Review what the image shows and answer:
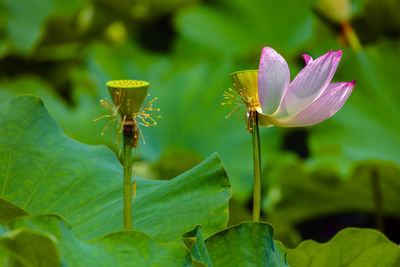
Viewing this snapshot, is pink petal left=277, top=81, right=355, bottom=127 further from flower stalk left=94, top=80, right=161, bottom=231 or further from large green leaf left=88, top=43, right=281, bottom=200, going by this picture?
large green leaf left=88, top=43, right=281, bottom=200

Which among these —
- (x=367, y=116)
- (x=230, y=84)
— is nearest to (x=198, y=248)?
(x=367, y=116)

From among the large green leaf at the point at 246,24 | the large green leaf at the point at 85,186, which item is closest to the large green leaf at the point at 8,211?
the large green leaf at the point at 85,186

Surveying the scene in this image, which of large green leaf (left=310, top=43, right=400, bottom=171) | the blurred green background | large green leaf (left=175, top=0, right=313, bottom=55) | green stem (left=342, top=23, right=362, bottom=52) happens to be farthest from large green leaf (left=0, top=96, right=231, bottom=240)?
large green leaf (left=175, top=0, right=313, bottom=55)

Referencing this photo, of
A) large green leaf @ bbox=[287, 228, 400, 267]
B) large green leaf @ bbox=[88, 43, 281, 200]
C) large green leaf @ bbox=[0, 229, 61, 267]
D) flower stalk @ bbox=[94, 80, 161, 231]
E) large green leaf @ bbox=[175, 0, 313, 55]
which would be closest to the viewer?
large green leaf @ bbox=[0, 229, 61, 267]

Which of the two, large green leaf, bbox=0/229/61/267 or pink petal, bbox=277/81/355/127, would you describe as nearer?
large green leaf, bbox=0/229/61/267

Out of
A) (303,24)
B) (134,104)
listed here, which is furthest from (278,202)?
(134,104)

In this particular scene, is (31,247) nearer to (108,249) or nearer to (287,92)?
(108,249)

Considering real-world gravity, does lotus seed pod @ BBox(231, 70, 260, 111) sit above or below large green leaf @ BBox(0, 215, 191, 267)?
above
